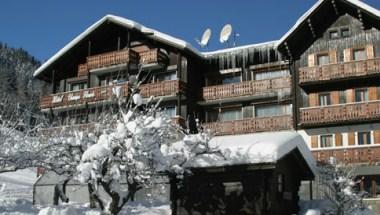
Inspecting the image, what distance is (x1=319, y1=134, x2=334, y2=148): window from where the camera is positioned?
2988 cm

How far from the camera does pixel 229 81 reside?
34.5 m

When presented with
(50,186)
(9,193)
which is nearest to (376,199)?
(50,186)

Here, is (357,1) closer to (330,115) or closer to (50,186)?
(330,115)

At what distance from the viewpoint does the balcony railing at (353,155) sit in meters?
27.9

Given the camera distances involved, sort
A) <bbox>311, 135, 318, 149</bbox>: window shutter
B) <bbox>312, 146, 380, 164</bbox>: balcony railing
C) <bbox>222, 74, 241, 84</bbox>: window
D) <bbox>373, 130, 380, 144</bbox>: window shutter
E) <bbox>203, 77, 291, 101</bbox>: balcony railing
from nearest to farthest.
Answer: <bbox>312, 146, 380, 164</bbox>: balcony railing < <bbox>373, 130, 380, 144</bbox>: window shutter < <bbox>311, 135, 318, 149</bbox>: window shutter < <bbox>203, 77, 291, 101</bbox>: balcony railing < <bbox>222, 74, 241, 84</bbox>: window

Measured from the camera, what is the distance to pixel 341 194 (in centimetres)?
2062

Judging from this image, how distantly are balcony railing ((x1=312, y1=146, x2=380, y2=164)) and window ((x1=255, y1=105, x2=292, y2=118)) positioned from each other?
3.91 m

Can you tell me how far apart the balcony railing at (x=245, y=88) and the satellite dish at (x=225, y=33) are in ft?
14.5

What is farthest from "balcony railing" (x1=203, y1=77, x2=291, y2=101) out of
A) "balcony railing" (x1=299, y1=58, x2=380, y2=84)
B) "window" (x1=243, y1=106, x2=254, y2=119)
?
"balcony railing" (x1=299, y1=58, x2=380, y2=84)

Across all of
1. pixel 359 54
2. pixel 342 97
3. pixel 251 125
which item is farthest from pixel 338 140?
pixel 359 54

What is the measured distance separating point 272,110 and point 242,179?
1541 centimetres

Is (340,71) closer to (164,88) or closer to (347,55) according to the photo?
(347,55)

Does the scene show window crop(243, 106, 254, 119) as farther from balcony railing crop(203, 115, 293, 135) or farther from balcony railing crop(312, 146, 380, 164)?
balcony railing crop(312, 146, 380, 164)

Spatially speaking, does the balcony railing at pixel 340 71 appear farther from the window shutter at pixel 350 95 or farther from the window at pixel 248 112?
the window at pixel 248 112
